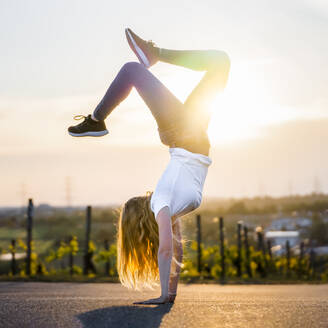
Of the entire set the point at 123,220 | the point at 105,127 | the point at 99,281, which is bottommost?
the point at 99,281

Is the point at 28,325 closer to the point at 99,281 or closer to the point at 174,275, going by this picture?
the point at 174,275

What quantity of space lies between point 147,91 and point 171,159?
Answer: 1.95 ft

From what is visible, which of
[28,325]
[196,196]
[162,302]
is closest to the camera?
[28,325]

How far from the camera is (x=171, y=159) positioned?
15.8 ft

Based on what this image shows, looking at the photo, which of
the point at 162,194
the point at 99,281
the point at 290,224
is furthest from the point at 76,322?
the point at 290,224

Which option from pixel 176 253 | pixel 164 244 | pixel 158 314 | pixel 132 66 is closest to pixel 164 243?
pixel 164 244

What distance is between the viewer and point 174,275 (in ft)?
16.1

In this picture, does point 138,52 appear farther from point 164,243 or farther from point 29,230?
point 29,230

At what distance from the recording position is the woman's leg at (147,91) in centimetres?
488

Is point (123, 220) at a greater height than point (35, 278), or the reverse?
point (123, 220)

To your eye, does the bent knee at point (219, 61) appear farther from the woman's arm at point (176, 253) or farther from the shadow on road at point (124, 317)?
the shadow on road at point (124, 317)

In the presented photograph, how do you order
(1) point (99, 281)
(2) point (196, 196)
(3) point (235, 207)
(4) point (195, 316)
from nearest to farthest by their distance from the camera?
(4) point (195, 316) < (2) point (196, 196) < (1) point (99, 281) < (3) point (235, 207)

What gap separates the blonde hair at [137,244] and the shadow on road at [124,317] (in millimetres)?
1022

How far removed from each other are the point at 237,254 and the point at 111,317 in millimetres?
15455
